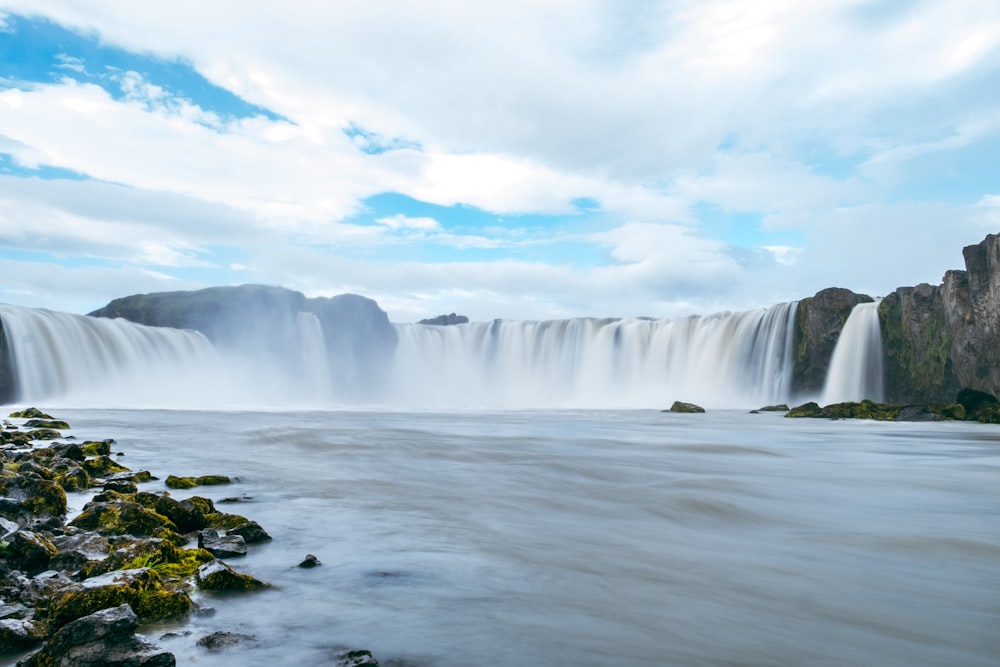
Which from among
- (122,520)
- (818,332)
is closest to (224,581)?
(122,520)

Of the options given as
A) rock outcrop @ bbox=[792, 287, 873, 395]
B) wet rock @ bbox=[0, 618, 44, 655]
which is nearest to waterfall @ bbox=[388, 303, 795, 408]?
rock outcrop @ bbox=[792, 287, 873, 395]

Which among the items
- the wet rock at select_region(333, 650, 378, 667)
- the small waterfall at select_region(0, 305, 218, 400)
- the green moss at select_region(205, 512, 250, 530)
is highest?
the small waterfall at select_region(0, 305, 218, 400)

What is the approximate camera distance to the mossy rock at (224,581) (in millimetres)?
4422

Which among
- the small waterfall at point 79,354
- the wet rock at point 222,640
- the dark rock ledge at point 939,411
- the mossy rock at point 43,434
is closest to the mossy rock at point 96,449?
the mossy rock at point 43,434

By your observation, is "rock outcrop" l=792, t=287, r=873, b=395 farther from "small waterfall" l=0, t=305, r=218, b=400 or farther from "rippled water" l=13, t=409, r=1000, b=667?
"small waterfall" l=0, t=305, r=218, b=400

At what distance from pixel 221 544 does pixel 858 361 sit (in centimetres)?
4509

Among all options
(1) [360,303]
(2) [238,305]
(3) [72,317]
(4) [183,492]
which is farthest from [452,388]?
(4) [183,492]

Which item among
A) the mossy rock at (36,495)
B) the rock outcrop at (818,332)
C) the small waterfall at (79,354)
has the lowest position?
the mossy rock at (36,495)

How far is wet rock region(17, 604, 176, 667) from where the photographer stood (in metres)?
2.98

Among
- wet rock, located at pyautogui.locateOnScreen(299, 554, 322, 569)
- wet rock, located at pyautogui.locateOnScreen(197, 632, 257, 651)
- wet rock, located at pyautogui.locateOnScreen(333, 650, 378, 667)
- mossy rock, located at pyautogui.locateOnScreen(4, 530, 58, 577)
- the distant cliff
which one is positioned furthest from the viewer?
the distant cliff

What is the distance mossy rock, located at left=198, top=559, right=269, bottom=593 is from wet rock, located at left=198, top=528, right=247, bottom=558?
881mm

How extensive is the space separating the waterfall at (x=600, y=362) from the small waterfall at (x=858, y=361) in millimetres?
3355

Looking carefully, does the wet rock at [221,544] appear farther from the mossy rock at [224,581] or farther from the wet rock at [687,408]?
the wet rock at [687,408]

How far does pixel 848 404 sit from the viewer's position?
3431 cm
